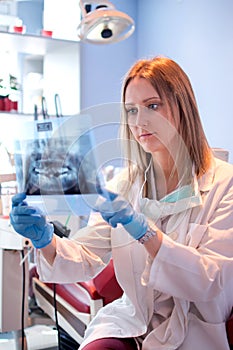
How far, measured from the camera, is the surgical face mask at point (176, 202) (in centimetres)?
110

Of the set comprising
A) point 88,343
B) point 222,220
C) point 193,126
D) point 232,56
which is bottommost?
point 88,343

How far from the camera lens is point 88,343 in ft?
3.65

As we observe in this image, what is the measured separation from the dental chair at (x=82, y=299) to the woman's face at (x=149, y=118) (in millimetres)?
585

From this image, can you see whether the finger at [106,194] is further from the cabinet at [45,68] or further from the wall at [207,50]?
the cabinet at [45,68]

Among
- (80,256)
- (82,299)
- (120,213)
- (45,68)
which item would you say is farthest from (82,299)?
(45,68)

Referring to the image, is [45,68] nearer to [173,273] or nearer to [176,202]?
[176,202]

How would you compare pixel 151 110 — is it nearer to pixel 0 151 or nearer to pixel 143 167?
pixel 143 167

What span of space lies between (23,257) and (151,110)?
961 mm

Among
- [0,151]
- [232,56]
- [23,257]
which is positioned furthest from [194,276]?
[232,56]

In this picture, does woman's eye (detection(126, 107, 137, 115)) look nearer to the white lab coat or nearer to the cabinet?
the white lab coat

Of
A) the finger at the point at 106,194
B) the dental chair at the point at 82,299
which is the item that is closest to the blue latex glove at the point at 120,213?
the finger at the point at 106,194

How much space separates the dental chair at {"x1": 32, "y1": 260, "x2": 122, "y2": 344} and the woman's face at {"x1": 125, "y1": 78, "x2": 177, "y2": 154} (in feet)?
1.92

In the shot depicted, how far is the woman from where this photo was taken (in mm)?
1009

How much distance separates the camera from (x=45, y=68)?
2863 mm
